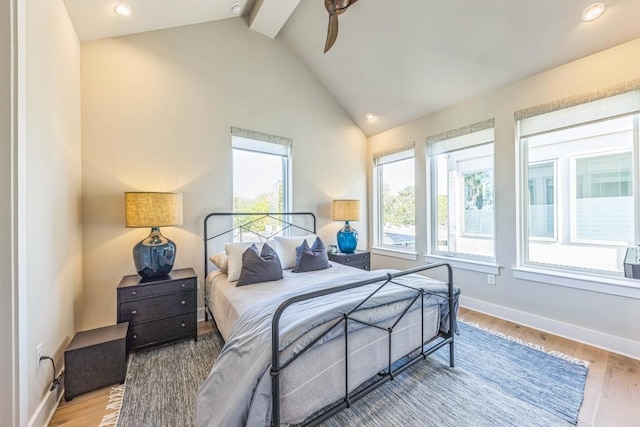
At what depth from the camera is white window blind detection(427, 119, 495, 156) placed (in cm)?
330

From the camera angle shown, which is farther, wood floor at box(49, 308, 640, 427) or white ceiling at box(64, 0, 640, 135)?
white ceiling at box(64, 0, 640, 135)

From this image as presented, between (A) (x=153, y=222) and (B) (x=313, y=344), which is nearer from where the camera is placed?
(B) (x=313, y=344)

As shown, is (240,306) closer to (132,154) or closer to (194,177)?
(194,177)

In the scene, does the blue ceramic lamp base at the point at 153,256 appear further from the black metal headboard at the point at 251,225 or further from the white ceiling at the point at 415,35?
the white ceiling at the point at 415,35

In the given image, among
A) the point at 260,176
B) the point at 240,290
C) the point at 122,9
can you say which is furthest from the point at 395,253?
the point at 122,9

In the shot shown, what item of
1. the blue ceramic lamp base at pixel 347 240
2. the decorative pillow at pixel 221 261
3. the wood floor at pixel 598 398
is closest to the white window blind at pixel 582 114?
the wood floor at pixel 598 398

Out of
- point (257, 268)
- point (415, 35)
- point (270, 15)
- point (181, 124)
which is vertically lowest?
point (257, 268)

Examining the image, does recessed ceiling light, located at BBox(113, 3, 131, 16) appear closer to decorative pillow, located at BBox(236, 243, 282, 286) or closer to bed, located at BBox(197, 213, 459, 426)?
decorative pillow, located at BBox(236, 243, 282, 286)

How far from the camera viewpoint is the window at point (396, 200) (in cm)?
429

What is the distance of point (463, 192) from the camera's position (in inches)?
147

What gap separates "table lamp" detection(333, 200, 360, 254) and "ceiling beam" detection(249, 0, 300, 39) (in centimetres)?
251

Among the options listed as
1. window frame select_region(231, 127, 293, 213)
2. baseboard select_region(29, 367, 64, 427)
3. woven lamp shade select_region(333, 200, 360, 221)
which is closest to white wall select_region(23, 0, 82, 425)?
baseboard select_region(29, 367, 64, 427)

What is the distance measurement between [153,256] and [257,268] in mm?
986

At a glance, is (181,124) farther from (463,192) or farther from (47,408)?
(463,192)
